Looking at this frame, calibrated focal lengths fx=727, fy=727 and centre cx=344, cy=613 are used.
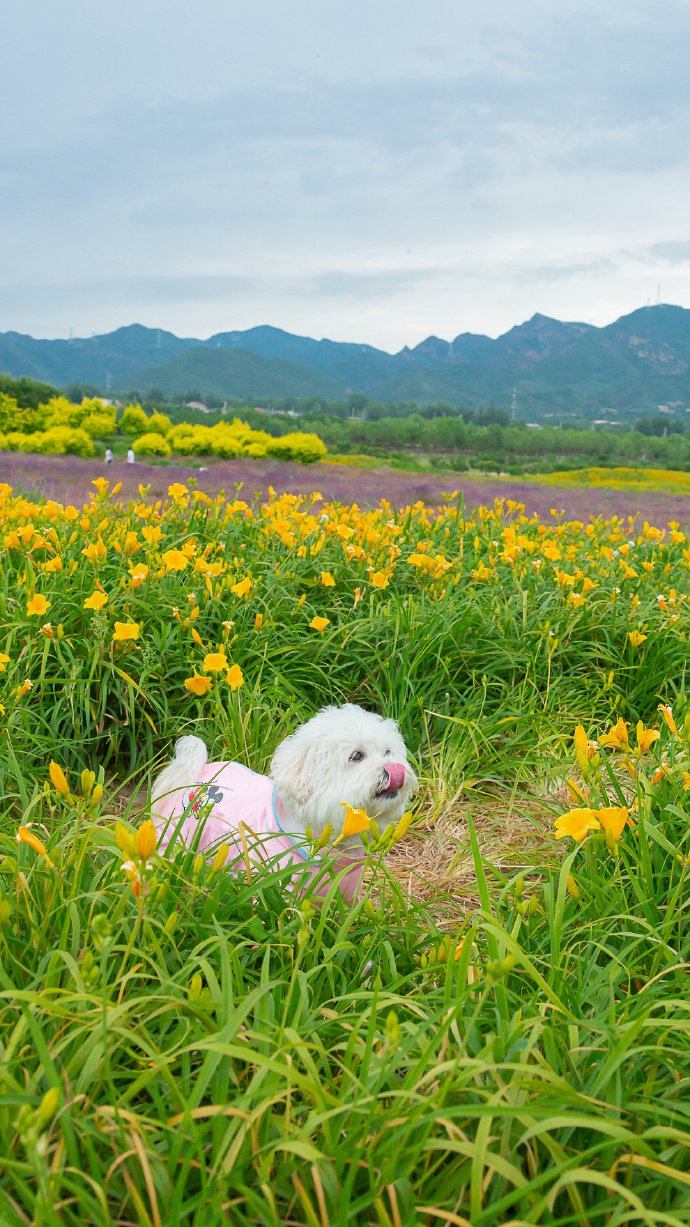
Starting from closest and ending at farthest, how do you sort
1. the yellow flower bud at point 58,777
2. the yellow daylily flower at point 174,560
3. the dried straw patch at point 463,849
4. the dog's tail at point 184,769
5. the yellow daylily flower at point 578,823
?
1. the yellow flower bud at point 58,777
2. the yellow daylily flower at point 578,823
3. the dog's tail at point 184,769
4. the dried straw patch at point 463,849
5. the yellow daylily flower at point 174,560

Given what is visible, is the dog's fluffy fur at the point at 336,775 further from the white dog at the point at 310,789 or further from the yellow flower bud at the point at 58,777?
the yellow flower bud at the point at 58,777

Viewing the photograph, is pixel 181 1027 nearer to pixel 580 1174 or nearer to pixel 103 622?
pixel 580 1174

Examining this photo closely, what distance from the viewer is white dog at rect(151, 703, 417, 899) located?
7.50 feet

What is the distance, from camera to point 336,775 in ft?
7.66

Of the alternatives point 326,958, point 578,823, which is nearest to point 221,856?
point 326,958

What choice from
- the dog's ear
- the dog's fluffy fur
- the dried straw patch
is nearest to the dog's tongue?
the dog's fluffy fur

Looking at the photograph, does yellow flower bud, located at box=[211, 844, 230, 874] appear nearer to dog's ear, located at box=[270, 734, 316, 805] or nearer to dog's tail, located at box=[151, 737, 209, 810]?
dog's ear, located at box=[270, 734, 316, 805]

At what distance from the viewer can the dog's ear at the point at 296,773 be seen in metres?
2.35

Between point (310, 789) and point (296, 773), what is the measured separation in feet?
0.23

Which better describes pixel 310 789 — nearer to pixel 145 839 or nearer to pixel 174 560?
pixel 145 839

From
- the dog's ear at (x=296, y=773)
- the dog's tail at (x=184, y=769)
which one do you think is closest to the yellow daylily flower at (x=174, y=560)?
the dog's tail at (x=184, y=769)

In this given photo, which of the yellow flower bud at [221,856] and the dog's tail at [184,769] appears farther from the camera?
the dog's tail at [184,769]

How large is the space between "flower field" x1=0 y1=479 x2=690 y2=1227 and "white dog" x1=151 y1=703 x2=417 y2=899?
8.0 inches

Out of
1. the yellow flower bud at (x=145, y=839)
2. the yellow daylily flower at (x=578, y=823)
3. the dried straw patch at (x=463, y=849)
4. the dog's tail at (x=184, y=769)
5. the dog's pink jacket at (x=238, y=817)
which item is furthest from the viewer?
the dried straw patch at (x=463, y=849)
